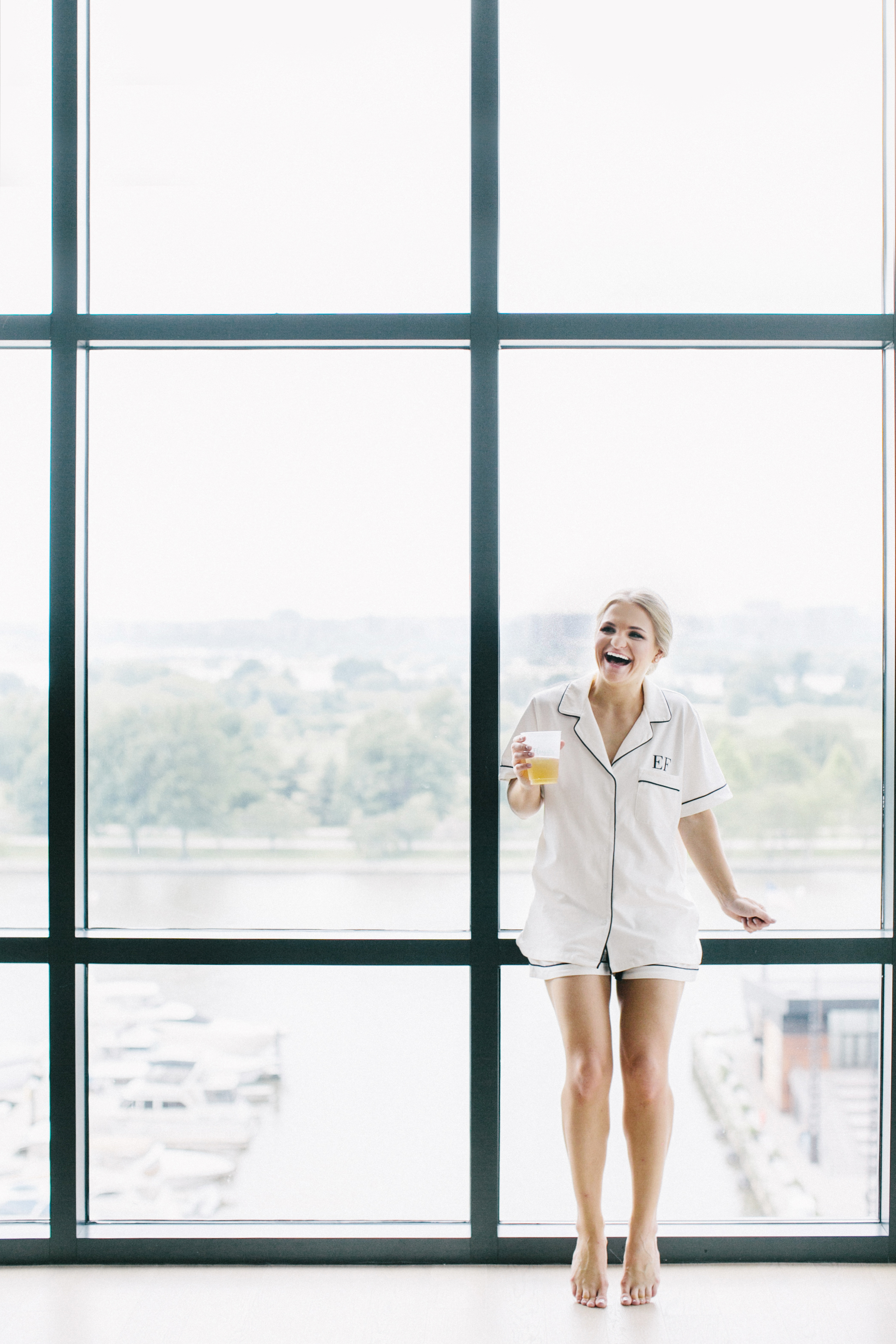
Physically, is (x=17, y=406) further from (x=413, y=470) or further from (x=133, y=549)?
(x=413, y=470)

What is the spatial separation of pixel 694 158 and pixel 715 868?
1.71m

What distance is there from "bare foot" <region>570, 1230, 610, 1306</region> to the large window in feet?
0.90

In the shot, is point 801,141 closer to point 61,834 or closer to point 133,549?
point 133,549

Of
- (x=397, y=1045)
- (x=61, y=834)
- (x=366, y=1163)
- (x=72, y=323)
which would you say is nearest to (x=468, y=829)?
(x=397, y=1045)

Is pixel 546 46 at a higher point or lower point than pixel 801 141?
higher

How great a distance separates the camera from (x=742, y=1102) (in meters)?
2.12

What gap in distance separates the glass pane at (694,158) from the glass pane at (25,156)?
3.68ft

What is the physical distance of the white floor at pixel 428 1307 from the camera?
175 centimetres

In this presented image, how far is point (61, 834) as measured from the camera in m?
2.12

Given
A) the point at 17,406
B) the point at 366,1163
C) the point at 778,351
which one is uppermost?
the point at 778,351

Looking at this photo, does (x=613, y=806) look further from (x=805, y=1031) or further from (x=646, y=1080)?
(x=805, y=1031)

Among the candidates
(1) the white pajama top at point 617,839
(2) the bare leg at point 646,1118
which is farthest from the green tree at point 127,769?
(2) the bare leg at point 646,1118

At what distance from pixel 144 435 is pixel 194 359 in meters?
0.22

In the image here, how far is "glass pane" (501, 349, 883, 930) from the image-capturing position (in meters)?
2.15
